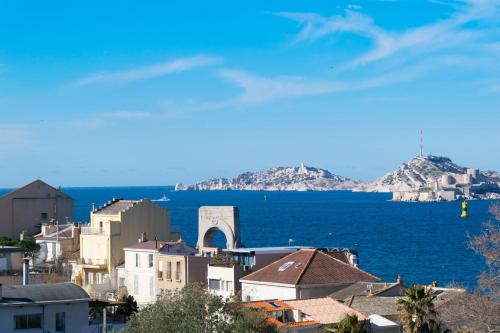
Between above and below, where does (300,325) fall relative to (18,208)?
below

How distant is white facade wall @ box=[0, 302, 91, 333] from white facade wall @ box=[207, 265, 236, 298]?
1586 cm

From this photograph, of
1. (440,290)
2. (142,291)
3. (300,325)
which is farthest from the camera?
(142,291)

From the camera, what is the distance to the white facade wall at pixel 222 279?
51719 millimetres

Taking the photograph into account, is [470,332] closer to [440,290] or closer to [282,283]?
[440,290]

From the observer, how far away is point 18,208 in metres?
79.1

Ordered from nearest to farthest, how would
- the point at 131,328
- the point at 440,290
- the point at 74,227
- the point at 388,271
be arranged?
the point at 131,328
the point at 440,290
the point at 74,227
the point at 388,271

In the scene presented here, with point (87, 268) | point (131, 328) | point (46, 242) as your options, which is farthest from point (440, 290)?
point (46, 242)

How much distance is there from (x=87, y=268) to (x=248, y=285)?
63.4 feet

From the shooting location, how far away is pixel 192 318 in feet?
102

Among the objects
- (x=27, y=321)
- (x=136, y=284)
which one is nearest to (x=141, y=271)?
(x=136, y=284)

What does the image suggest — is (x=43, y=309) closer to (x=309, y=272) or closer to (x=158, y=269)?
(x=309, y=272)

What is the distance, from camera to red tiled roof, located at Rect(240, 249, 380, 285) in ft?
158

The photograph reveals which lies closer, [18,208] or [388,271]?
[18,208]

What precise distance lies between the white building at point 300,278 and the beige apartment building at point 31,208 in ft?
110
